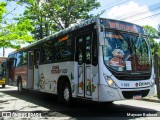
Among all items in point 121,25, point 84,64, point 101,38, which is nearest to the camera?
point 101,38

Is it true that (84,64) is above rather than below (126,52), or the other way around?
below

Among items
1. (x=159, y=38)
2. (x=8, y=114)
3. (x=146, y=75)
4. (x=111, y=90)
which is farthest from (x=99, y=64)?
(x=159, y=38)

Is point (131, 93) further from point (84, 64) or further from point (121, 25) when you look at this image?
point (121, 25)

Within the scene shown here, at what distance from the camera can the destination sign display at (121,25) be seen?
375 inches

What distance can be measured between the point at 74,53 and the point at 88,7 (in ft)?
114

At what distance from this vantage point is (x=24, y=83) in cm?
1805

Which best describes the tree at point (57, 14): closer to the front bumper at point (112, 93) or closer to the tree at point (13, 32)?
the tree at point (13, 32)

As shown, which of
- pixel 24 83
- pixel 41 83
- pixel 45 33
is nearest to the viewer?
pixel 41 83

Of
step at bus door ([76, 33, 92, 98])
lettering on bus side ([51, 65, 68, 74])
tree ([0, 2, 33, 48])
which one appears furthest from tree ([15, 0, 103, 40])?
step at bus door ([76, 33, 92, 98])

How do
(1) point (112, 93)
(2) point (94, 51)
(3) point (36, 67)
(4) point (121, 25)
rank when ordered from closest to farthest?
(1) point (112, 93)
(2) point (94, 51)
(4) point (121, 25)
(3) point (36, 67)

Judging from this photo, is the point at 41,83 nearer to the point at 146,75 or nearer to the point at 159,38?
the point at 146,75

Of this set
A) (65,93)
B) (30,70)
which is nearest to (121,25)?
(65,93)

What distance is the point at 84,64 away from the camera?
10055 millimetres

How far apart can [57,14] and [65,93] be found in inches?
1175
